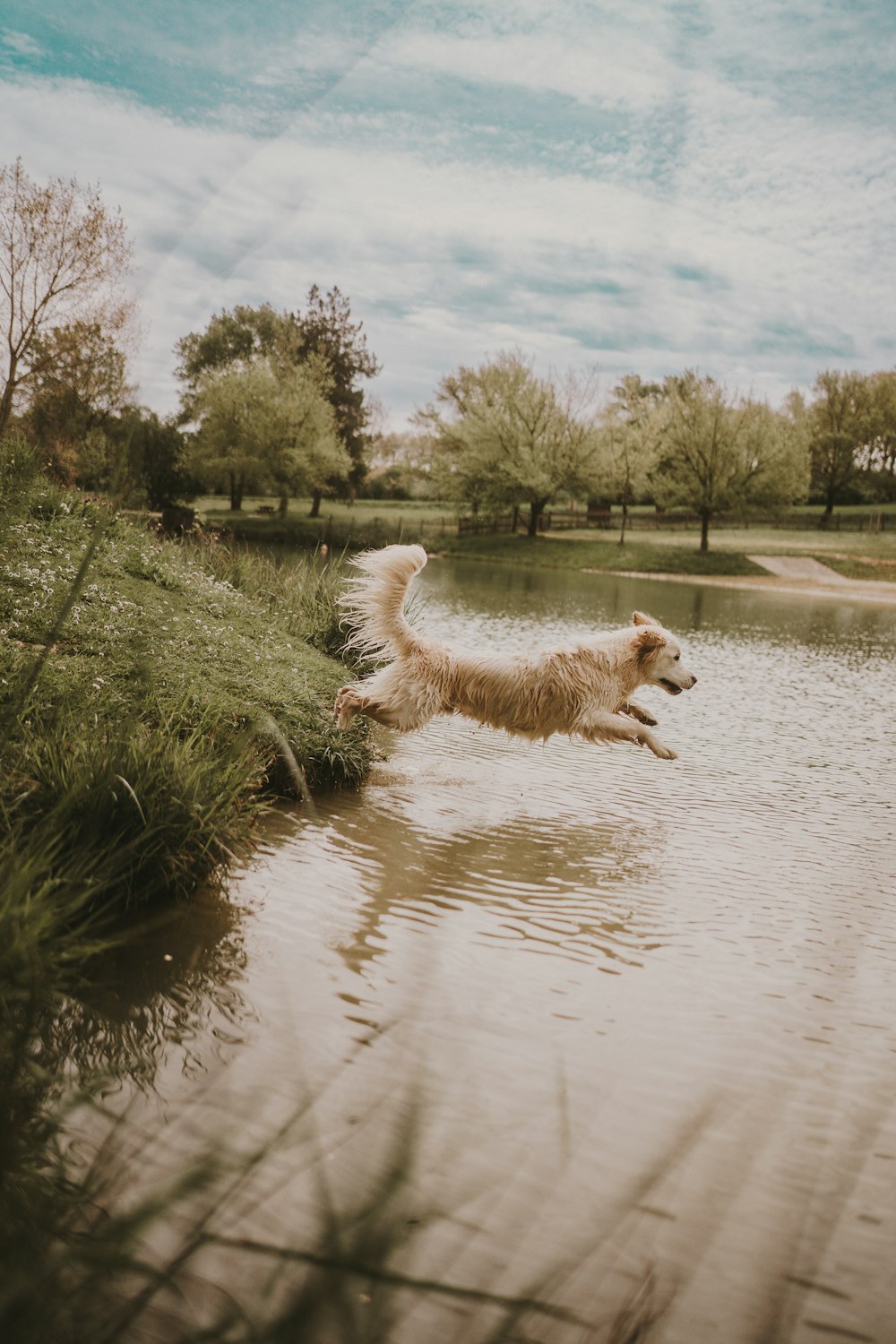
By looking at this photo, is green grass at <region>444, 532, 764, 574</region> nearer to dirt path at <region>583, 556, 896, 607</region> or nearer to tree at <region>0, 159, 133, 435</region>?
dirt path at <region>583, 556, 896, 607</region>

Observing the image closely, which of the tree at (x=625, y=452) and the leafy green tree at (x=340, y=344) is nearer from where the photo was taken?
the tree at (x=625, y=452)

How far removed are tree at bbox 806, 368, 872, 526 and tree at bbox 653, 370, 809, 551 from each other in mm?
9070

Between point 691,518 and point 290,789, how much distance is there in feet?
147

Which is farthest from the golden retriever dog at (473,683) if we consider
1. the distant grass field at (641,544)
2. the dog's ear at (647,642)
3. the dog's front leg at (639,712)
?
the distant grass field at (641,544)

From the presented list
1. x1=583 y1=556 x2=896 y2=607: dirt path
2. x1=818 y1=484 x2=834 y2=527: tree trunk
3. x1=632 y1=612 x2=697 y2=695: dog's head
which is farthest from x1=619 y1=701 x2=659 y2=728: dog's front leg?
x1=818 y1=484 x2=834 y2=527: tree trunk

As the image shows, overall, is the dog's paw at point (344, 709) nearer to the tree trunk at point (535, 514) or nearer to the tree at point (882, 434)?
the tree trunk at point (535, 514)

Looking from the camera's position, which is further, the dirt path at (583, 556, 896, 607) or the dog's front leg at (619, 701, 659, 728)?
the dirt path at (583, 556, 896, 607)

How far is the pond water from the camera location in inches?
65.2

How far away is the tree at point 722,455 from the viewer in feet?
135

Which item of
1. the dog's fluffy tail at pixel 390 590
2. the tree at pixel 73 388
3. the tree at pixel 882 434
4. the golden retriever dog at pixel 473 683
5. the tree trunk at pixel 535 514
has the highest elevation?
the tree at pixel 882 434

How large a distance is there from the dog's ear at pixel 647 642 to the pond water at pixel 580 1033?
0.96 m

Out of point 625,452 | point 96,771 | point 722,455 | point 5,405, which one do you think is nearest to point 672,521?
point 625,452

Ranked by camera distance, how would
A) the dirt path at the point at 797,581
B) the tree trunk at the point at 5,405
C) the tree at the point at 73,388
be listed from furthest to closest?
1. the dirt path at the point at 797,581
2. the tree trunk at the point at 5,405
3. the tree at the point at 73,388

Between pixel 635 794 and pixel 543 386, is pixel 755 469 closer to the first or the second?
pixel 543 386
